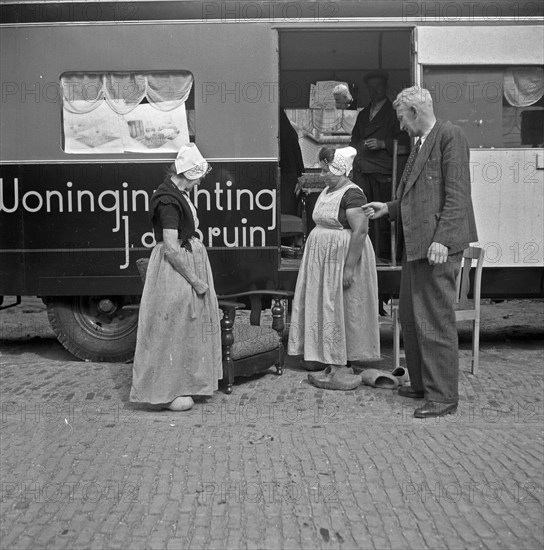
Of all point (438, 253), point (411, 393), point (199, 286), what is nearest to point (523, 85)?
point (438, 253)

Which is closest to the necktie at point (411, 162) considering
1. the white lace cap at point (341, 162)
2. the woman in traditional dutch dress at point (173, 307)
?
the white lace cap at point (341, 162)

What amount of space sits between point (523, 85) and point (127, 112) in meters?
3.49

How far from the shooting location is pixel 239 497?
4.37m

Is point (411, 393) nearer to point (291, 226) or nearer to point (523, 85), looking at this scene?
point (523, 85)

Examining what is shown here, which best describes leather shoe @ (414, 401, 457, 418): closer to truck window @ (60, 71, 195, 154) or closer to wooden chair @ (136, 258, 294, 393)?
wooden chair @ (136, 258, 294, 393)

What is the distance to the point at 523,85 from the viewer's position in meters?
7.66

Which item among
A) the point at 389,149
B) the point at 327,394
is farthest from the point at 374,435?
the point at 389,149

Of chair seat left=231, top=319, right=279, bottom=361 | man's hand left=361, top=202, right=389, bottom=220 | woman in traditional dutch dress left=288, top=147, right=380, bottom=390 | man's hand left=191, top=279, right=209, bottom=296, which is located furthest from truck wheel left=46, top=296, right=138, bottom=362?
man's hand left=361, top=202, right=389, bottom=220

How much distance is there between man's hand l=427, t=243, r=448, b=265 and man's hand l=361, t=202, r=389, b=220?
2.28 ft

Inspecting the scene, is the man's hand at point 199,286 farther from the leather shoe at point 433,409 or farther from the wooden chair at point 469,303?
the wooden chair at point 469,303

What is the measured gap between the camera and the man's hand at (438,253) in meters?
5.71

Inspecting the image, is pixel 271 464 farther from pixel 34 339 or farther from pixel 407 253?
pixel 34 339

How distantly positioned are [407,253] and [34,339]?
4941mm

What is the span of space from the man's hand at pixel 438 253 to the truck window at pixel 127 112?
2.76 m
